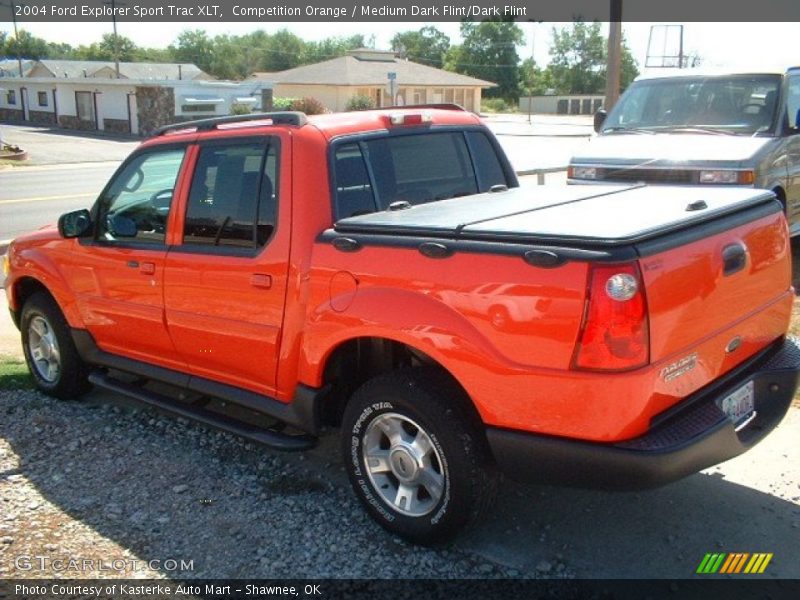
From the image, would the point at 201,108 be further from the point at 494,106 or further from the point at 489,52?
the point at 489,52

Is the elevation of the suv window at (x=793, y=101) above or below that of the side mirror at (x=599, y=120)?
above

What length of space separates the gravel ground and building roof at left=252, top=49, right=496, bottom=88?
52058mm

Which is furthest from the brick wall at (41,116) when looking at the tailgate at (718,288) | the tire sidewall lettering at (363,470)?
the tailgate at (718,288)

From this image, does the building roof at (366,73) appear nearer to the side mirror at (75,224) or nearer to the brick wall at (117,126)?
the brick wall at (117,126)

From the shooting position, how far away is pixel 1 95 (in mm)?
60969

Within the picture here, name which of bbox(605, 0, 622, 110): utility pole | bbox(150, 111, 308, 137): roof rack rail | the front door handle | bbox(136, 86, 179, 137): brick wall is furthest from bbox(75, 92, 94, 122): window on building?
the front door handle

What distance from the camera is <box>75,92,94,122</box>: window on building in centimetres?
5022

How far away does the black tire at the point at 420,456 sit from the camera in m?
3.45

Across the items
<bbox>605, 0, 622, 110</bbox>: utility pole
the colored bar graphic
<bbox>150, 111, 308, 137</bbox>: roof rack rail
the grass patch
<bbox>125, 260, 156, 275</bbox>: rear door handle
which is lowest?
the grass patch

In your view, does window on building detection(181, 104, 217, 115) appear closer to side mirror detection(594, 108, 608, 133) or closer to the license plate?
side mirror detection(594, 108, 608, 133)

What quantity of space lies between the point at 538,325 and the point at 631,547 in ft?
4.35

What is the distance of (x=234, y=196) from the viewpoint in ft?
14.3

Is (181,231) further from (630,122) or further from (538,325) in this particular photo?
(630,122)

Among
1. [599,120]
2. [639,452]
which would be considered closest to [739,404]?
[639,452]
